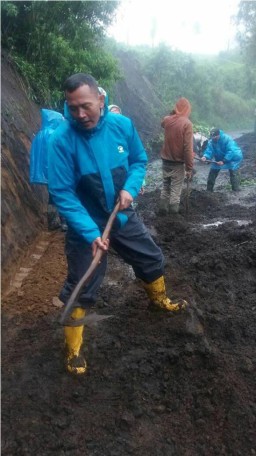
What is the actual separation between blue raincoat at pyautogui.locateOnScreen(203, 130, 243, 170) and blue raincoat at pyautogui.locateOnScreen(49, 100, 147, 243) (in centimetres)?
675

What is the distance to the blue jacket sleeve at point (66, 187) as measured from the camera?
8.99 feet

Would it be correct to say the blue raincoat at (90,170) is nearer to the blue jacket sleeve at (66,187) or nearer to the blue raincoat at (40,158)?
the blue jacket sleeve at (66,187)

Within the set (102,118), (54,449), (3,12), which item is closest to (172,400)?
(54,449)

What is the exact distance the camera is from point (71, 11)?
8227 millimetres

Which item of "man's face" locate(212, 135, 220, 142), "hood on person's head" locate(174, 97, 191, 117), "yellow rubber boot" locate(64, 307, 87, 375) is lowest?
"yellow rubber boot" locate(64, 307, 87, 375)

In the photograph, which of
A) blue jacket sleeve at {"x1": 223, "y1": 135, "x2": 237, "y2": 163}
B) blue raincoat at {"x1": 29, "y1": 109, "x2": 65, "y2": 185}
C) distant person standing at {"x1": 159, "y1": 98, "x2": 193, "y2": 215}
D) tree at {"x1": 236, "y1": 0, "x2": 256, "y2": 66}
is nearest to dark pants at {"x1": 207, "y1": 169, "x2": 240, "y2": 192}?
blue jacket sleeve at {"x1": 223, "y1": 135, "x2": 237, "y2": 163}

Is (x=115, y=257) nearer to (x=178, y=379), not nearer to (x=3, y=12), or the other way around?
(x=178, y=379)

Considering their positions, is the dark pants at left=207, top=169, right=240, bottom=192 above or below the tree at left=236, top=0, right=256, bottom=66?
below

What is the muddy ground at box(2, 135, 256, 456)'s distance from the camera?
252 centimetres

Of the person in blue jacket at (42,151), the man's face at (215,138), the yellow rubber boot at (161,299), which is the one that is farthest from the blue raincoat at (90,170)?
the man's face at (215,138)

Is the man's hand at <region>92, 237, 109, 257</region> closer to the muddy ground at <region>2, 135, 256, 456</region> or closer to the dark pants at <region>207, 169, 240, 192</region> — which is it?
the muddy ground at <region>2, 135, 256, 456</region>

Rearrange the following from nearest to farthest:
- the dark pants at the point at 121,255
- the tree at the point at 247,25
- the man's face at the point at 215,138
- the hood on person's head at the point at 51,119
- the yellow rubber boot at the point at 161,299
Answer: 1. the dark pants at the point at 121,255
2. the yellow rubber boot at the point at 161,299
3. the hood on person's head at the point at 51,119
4. the man's face at the point at 215,138
5. the tree at the point at 247,25

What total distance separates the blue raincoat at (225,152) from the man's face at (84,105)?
712 cm

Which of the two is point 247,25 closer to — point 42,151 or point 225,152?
point 225,152
